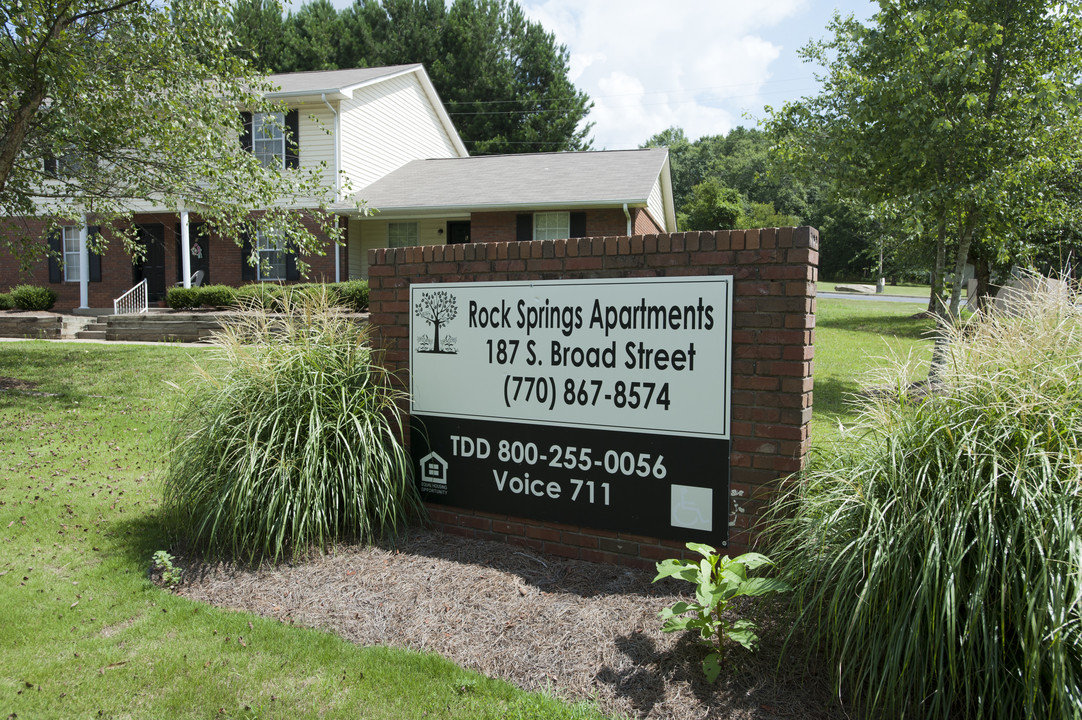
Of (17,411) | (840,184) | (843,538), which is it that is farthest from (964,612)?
(17,411)

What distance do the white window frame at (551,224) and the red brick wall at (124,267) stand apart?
208 inches

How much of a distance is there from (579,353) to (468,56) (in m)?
35.8

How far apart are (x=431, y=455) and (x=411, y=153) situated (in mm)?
19887

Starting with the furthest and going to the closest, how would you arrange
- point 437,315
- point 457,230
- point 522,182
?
point 457,230 < point 522,182 < point 437,315

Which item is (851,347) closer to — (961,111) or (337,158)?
(961,111)

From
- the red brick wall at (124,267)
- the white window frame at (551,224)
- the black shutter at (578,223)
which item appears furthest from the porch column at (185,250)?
the black shutter at (578,223)

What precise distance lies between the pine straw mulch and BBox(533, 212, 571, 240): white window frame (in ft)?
47.2

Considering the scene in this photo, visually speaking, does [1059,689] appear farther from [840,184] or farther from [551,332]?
[840,184]

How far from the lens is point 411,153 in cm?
2259

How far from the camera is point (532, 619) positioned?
3357mm

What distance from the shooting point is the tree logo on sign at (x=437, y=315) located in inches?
172

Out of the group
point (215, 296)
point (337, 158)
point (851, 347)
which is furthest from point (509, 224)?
point (851, 347)

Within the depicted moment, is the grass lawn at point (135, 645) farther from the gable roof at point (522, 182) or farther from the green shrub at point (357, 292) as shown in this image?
the gable roof at point (522, 182)

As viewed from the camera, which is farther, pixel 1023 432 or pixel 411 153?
pixel 411 153
